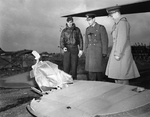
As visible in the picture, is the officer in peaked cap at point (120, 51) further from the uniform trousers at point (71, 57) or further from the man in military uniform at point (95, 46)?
the uniform trousers at point (71, 57)

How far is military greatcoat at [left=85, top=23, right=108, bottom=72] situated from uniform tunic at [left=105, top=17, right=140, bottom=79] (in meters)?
0.92

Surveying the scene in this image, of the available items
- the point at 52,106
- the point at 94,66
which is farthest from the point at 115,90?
the point at 94,66

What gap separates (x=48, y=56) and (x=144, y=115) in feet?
25.7

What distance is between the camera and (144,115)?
204 centimetres

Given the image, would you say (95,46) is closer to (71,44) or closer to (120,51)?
(71,44)

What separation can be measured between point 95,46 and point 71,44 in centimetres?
78

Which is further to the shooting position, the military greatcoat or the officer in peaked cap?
the military greatcoat

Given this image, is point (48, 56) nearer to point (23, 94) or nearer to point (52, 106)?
point (23, 94)

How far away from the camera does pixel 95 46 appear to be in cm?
429

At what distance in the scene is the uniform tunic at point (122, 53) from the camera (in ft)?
10.2

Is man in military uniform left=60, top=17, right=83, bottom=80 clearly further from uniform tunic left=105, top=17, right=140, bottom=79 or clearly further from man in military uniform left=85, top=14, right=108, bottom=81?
uniform tunic left=105, top=17, right=140, bottom=79

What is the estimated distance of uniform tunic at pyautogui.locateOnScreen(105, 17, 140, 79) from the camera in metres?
3.11

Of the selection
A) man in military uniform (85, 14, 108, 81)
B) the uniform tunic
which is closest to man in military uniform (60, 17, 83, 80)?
man in military uniform (85, 14, 108, 81)

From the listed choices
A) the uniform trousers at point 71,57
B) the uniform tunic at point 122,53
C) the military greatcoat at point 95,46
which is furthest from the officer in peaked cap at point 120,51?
the uniform trousers at point 71,57
